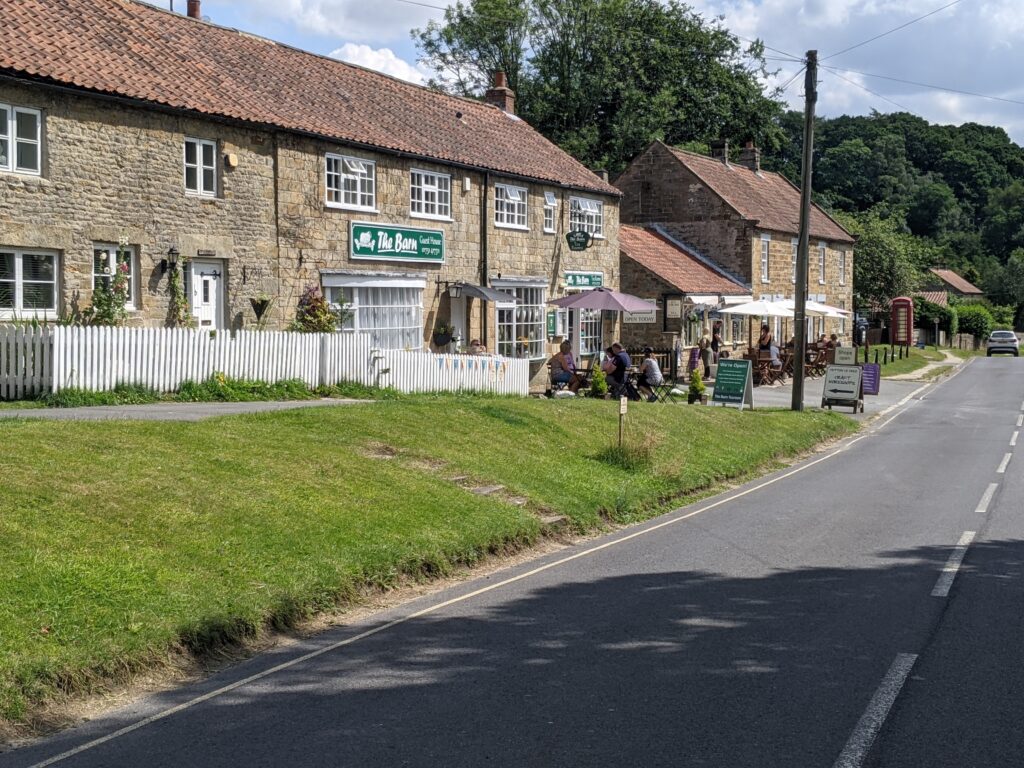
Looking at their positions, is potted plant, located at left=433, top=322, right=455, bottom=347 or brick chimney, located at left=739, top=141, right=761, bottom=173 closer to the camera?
potted plant, located at left=433, top=322, right=455, bottom=347

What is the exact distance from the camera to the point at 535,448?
685 inches

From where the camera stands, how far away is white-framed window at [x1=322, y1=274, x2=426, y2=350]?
26.5 m

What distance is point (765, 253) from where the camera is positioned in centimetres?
4978

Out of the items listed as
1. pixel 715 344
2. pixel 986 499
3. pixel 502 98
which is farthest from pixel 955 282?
A: pixel 986 499

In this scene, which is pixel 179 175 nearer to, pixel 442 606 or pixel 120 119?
pixel 120 119

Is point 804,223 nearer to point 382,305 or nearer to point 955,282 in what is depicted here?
point 382,305

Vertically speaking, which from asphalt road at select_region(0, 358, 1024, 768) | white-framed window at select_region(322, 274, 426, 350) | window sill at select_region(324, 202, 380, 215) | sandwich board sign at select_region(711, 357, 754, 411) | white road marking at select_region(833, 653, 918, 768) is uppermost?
window sill at select_region(324, 202, 380, 215)

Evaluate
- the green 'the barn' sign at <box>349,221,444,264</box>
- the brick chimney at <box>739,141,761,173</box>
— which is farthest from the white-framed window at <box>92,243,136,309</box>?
the brick chimney at <box>739,141,761,173</box>

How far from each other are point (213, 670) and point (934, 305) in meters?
75.4

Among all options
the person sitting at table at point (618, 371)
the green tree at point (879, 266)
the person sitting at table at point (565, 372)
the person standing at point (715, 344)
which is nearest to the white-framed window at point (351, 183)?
the person sitting at table at point (565, 372)

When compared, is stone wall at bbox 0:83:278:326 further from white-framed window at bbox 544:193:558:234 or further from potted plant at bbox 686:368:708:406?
white-framed window at bbox 544:193:558:234

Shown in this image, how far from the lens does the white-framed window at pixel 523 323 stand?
107 feet

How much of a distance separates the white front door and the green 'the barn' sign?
3.81 m

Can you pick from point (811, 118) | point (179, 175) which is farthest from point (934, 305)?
point (179, 175)
